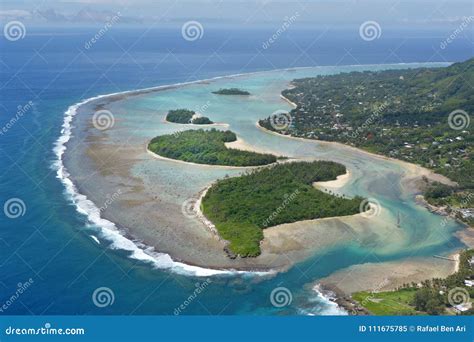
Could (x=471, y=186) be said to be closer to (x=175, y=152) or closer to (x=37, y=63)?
(x=175, y=152)

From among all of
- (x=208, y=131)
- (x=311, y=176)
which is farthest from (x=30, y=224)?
(x=208, y=131)

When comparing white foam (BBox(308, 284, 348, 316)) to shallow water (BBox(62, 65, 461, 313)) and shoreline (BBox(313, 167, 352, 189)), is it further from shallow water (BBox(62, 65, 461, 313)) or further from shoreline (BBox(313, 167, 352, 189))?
shoreline (BBox(313, 167, 352, 189))
